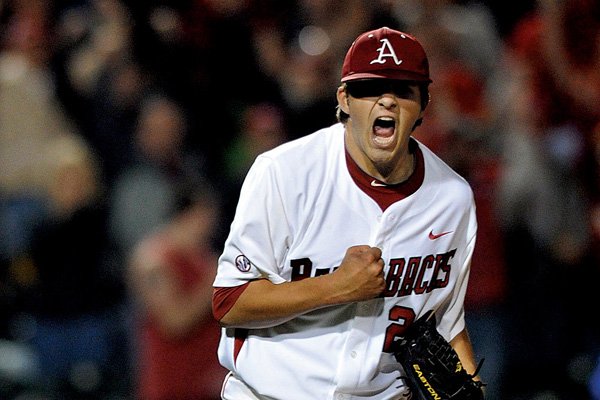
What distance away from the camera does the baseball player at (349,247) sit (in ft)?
9.84

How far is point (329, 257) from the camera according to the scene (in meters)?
3.12

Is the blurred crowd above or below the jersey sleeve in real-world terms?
below

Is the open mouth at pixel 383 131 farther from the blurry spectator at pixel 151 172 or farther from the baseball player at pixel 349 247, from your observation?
the blurry spectator at pixel 151 172

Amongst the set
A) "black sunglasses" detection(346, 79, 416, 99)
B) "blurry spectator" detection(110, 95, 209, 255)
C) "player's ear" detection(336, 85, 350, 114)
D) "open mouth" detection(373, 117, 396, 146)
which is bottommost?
"blurry spectator" detection(110, 95, 209, 255)

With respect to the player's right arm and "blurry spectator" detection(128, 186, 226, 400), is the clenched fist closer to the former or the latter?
the player's right arm

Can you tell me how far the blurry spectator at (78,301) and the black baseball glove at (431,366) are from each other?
2.95m

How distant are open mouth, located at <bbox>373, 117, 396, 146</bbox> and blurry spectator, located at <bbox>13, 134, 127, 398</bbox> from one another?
3.11 meters

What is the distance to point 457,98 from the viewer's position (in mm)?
5598

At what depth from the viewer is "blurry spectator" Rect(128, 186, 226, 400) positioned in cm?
550

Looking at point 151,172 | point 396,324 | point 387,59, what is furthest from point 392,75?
point 151,172

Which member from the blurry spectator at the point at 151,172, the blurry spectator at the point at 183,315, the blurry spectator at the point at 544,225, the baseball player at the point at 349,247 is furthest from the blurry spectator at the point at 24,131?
the baseball player at the point at 349,247

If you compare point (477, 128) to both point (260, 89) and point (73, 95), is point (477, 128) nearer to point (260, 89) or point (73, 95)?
point (260, 89)

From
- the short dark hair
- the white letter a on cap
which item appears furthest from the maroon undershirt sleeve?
the white letter a on cap

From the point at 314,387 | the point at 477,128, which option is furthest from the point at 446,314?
the point at 477,128
